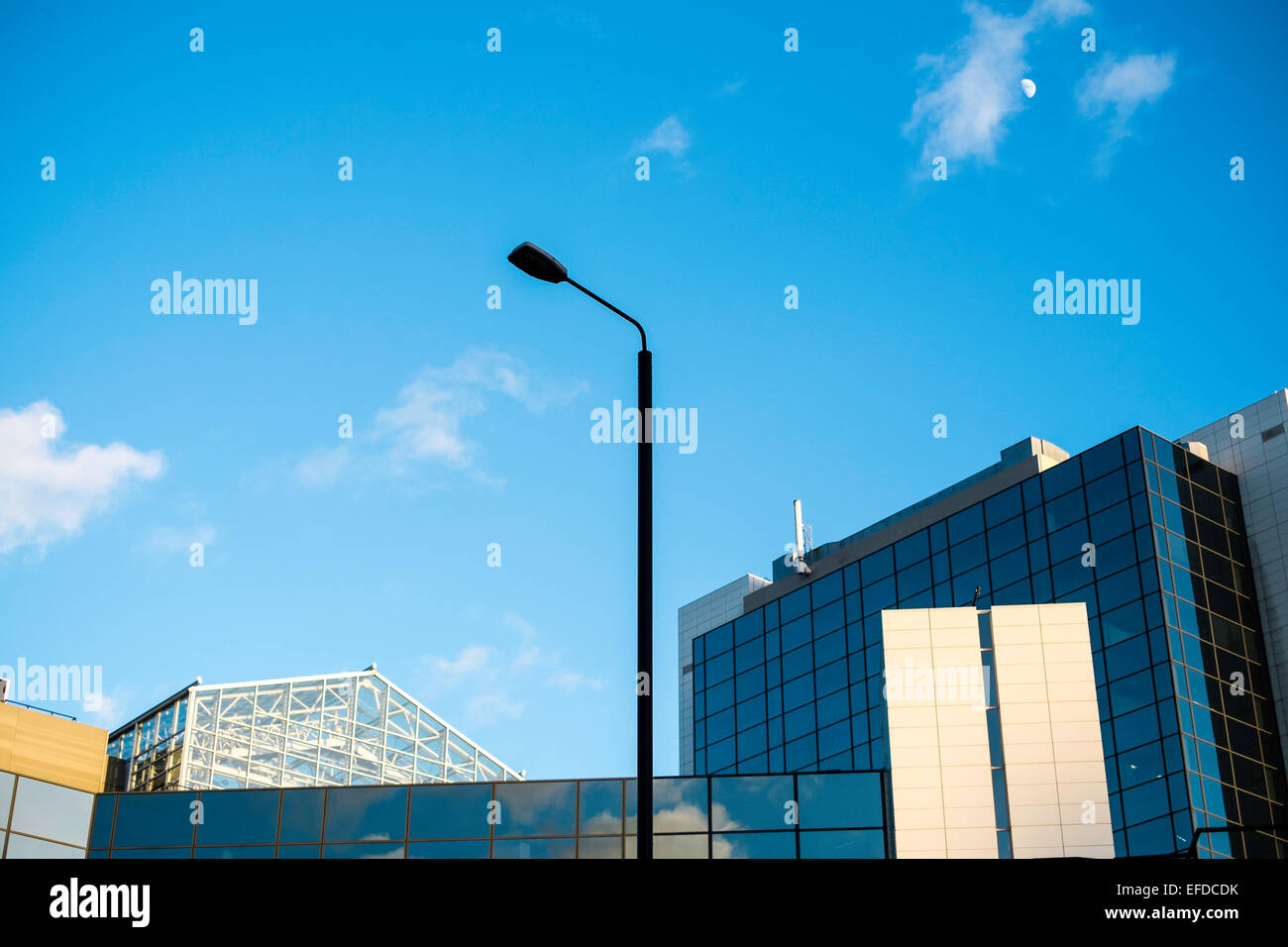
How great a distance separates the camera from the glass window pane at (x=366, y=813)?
37594 millimetres

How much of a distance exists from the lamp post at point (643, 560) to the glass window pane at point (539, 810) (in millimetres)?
25023

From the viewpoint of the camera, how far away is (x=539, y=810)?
121 feet

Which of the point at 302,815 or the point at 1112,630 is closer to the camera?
the point at 302,815

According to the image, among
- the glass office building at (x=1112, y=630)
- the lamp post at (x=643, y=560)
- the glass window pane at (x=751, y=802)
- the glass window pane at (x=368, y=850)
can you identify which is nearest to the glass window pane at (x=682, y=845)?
the glass window pane at (x=751, y=802)

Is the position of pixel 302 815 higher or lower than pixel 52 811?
lower

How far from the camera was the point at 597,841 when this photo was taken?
36.2m

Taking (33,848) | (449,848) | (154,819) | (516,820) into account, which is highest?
(154,819)

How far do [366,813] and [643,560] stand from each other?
28683 millimetres

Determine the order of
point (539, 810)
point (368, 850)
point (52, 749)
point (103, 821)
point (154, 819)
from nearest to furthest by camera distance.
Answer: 1. point (539, 810)
2. point (368, 850)
3. point (154, 819)
4. point (103, 821)
5. point (52, 749)

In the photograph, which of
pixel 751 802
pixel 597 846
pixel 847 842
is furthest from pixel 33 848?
pixel 847 842

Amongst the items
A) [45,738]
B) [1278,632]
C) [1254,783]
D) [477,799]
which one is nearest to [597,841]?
[477,799]

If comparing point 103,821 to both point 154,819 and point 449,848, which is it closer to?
point 154,819
